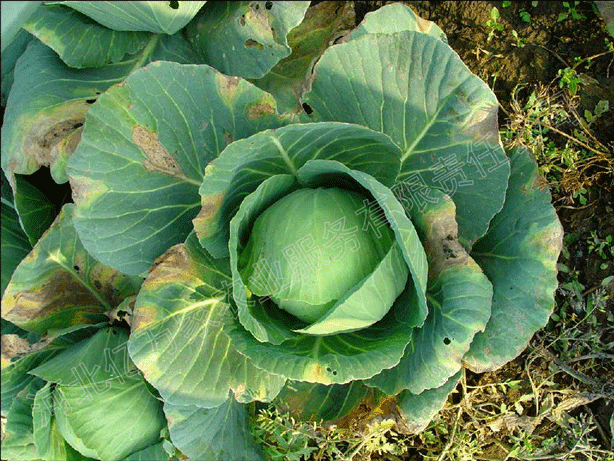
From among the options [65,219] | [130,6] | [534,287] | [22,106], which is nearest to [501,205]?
[534,287]

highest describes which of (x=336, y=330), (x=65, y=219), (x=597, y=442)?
(x=65, y=219)

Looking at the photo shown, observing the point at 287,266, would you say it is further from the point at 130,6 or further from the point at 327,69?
the point at 130,6

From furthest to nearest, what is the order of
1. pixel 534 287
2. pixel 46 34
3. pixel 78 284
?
pixel 78 284 < pixel 46 34 < pixel 534 287

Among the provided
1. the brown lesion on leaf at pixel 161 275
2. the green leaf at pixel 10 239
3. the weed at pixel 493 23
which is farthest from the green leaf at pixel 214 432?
the weed at pixel 493 23

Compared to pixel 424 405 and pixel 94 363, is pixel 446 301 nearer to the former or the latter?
pixel 424 405

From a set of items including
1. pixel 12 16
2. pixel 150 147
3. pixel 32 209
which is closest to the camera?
pixel 12 16

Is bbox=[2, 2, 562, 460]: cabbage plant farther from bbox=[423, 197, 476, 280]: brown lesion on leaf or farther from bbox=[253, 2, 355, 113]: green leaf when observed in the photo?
bbox=[253, 2, 355, 113]: green leaf

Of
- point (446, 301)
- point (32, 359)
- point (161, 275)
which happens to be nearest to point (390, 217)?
point (446, 301)
